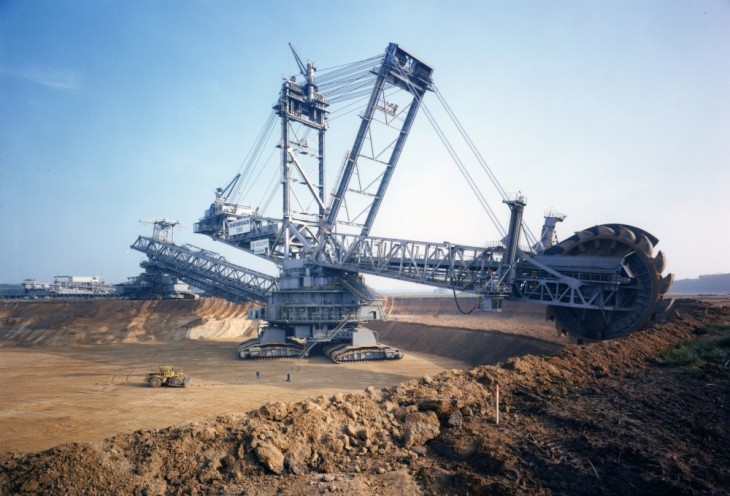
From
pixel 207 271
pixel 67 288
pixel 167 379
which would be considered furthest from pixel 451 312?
pixel 67 288

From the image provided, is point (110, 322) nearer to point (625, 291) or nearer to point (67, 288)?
point (67, 288)

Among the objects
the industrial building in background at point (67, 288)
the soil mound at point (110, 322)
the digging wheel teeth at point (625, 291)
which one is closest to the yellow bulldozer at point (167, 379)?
the digging wheel teeth at point (625, 291)

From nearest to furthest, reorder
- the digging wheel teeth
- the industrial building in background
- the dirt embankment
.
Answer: the digging wheel teeth, the dirt embankment, the industrial building in background

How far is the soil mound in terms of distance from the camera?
1426 inches

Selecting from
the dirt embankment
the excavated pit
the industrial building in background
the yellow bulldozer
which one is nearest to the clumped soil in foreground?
the excavated pit

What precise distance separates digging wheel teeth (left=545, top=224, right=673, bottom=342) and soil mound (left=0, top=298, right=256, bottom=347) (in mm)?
35962

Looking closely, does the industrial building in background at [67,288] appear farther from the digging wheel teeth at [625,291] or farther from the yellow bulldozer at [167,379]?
the digging wheel teeth at [625,291]

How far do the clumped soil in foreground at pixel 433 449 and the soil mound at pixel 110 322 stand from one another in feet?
118

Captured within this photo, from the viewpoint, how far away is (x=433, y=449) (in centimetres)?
654

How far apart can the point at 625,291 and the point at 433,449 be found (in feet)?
44.8

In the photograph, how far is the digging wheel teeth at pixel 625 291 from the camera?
585 inches

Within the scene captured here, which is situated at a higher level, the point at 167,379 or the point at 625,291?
the point at 625,291

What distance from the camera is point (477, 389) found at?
331 inches

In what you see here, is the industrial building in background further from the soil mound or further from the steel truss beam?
the steel truss beam
